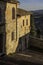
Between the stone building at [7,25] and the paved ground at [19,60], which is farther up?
the stone building at [7,25]

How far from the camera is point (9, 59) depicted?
24391mm

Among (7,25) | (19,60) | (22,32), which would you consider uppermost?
(7,25)

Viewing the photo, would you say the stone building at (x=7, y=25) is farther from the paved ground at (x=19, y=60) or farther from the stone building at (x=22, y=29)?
the stone building at (x=22, y=29)

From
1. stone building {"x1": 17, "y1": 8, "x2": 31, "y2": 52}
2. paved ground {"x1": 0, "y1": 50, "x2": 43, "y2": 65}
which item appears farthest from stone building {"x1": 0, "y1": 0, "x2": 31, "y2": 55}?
paved ground {"x1": 0, "y1": 50, "x2": 43, "y2": 65}

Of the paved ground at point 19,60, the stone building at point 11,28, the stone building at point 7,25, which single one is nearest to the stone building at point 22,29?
the stone building at point 11,28

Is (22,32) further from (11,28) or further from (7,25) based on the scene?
(7,25)

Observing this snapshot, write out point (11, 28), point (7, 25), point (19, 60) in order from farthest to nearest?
point (11, 28) < point (7, 25) < point (19, 60)

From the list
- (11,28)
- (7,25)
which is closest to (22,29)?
(11,28)

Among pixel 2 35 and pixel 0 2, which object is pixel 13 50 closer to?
pixel 2 35

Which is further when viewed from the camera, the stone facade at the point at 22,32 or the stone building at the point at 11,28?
the stone facade at the point at 22,32

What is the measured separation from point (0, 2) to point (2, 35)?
149 inches

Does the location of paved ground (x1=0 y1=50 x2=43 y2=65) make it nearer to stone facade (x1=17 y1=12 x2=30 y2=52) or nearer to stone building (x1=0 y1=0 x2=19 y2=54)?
stone building (x1=0 y1=0 x2=19 y2=54)

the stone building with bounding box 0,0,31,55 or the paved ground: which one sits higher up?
the stone building with bounding box 0,0,31,55

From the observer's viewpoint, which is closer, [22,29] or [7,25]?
[7,25]
